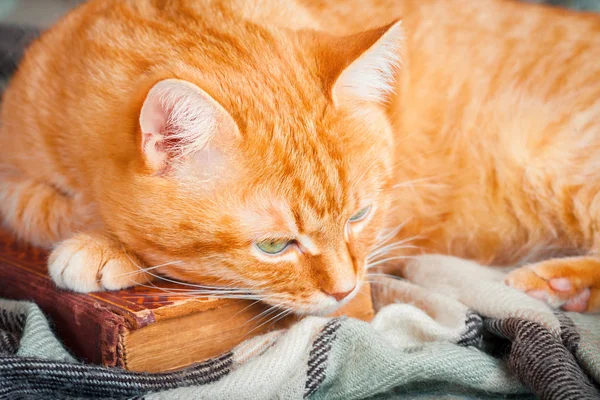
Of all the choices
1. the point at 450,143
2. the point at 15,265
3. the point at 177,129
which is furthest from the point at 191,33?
the point at 450,143

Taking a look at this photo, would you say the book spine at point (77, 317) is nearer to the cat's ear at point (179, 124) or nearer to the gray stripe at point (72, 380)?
the gray stripe at point (72, 380)

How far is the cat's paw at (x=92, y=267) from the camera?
1.35 m

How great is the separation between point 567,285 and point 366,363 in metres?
0.66

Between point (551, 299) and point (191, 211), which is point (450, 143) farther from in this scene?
point (191, 211)

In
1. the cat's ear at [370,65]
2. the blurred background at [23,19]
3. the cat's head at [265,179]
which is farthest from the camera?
the blurred background at [23,19]

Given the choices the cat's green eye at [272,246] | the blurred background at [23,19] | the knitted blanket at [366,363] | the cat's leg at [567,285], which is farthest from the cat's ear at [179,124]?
the blurred background at [23,19]

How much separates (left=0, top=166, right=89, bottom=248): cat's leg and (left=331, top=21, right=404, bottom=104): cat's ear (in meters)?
0.77

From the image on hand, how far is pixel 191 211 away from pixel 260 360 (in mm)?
349

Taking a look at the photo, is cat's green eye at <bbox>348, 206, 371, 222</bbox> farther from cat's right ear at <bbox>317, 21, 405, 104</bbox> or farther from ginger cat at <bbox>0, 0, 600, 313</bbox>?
cat's right ear at <bbox>317, 21, 405, 104</bbox>

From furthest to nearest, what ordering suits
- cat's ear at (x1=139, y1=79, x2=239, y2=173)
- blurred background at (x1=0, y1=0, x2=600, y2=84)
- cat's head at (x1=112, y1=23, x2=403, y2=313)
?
1. blurred background at (x1=0, y1=0, x2=600, y2=84)
2. cat's head at (x1=112, y1=23, x2=403, y2=313)
3. cat's ear at (x1=139, y1=79, x2=239, y2=173)

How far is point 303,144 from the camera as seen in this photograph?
4.40 feet

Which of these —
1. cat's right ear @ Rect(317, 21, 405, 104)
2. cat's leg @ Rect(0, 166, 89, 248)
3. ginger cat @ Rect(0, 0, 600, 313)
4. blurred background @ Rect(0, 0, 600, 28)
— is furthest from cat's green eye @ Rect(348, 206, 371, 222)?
blurred background @ Rect(0, 0, 600, 28)

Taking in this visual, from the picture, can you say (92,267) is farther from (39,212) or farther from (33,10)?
(33,10)

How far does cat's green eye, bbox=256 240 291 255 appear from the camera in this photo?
1.32 metres
